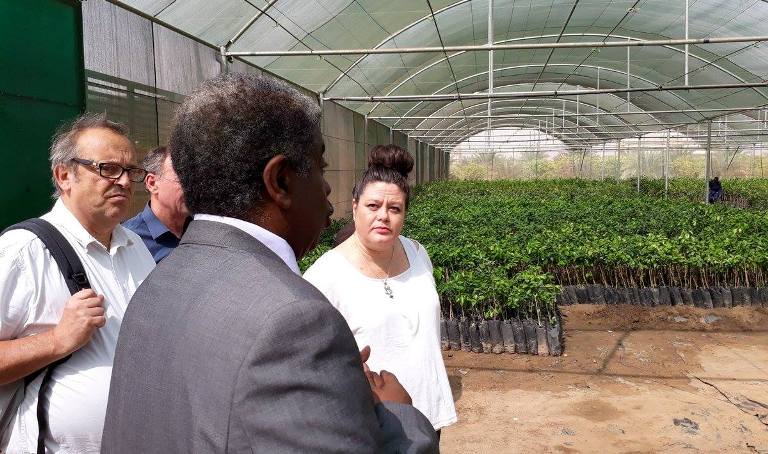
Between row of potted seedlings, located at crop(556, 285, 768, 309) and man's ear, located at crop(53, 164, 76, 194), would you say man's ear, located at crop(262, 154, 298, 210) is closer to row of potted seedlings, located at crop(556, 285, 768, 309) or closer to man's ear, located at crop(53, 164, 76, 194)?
man's ear, located at crop(53, 164, 76, 194)

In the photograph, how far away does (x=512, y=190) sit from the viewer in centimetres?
2362

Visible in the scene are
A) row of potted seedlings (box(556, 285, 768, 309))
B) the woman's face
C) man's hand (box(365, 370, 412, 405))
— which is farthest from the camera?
row of potted seedlings (box(556, 285, 768, 309))

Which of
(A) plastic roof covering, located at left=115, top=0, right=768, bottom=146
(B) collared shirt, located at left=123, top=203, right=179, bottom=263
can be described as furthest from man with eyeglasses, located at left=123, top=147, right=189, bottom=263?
(A) plastic roof covering, located at left=115, top=0, right=768, bottom=146

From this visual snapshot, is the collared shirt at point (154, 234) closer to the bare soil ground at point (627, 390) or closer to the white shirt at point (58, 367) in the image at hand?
the white shirt at point (58, 367)

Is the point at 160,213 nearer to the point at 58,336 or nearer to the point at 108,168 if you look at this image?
the point at 108,168

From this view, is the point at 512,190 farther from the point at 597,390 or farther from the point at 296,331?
the point at 296,331

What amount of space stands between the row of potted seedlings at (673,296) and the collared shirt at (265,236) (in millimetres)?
7410

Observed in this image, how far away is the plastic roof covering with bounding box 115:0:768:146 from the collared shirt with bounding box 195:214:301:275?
6.35 metres

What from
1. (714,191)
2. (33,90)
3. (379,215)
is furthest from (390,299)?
(714,191)

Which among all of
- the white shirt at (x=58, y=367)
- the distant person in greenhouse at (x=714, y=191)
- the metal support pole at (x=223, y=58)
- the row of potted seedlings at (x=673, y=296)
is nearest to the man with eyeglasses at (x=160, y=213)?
the white shirt at (x=58, y=367)

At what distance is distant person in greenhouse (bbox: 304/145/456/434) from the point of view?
2426mm

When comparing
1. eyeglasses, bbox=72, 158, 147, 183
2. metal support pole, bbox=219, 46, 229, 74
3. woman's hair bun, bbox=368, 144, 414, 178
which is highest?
metal support pole, bbox=219, 46, 229, 74

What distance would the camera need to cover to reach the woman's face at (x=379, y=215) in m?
2.62

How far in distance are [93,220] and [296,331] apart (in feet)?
4.76
